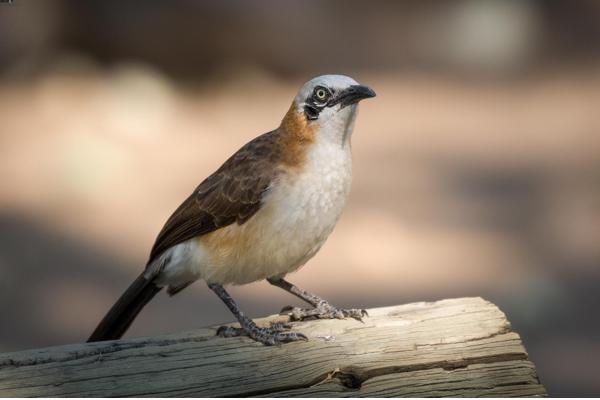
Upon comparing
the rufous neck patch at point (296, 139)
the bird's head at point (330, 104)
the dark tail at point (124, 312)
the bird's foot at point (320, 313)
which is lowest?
the dark tail at point (124, 312)

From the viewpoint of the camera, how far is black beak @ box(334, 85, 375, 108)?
3.91 metres

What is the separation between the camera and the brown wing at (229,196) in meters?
4.14

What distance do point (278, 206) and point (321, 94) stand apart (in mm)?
478

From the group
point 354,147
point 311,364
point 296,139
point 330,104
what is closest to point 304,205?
point 296,139

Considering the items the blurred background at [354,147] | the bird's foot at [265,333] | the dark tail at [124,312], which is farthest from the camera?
the blurred background at [354,147]

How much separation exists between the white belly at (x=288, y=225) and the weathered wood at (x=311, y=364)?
0.33 m

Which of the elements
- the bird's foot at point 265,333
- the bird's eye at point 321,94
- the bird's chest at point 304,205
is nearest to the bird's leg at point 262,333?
the bird's foot at point 265,333

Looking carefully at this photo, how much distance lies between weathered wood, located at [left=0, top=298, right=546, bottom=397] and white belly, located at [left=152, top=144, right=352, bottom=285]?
1.07 ft

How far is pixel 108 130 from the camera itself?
9664 mm

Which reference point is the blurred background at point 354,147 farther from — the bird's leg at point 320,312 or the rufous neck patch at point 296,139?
the rufous neck patch at point 296,139

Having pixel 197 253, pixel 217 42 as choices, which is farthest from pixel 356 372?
pixel 217 42

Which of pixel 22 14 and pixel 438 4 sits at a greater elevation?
pixel 438 4

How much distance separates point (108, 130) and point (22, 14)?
1.87 metres

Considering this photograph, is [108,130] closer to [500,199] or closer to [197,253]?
[500,199]
